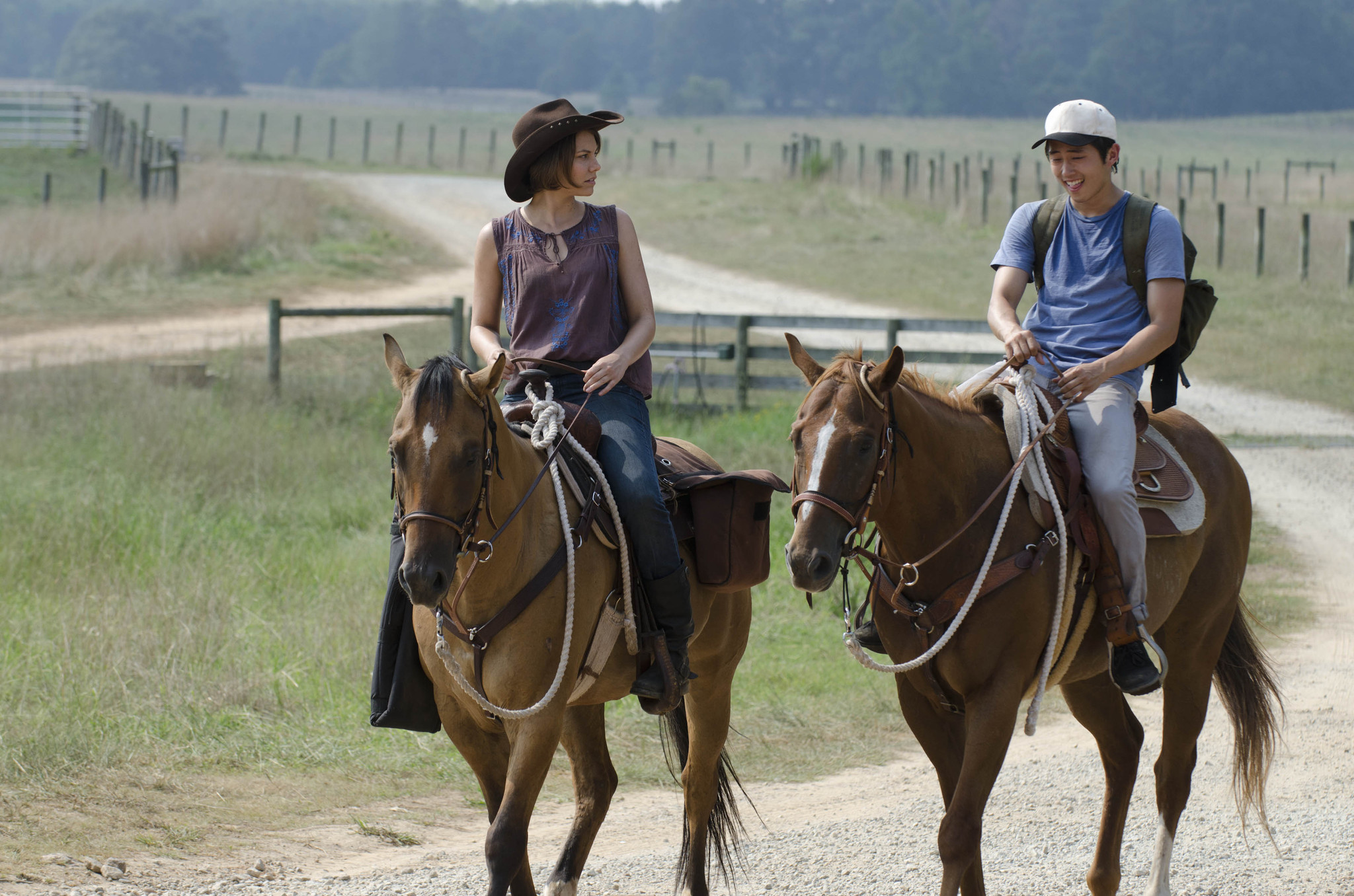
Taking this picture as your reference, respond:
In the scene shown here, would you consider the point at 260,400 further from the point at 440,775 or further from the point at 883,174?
the point at 883,174

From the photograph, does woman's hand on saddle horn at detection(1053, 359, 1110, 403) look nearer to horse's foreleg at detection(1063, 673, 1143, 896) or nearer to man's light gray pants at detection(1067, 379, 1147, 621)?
man's light gray pants at detection(1067, 379, 1147, 621)

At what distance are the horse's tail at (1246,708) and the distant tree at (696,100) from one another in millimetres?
123851

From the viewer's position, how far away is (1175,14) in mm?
128250

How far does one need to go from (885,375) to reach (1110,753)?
6.70 ft

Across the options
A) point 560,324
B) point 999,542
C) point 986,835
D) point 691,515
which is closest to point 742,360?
point 986,835

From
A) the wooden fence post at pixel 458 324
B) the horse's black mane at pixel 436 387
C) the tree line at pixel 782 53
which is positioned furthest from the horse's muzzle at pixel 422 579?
A: the tree line at pixel 782 53

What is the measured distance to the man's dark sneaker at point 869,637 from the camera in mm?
4711

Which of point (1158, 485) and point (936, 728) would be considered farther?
point (1158, 485)

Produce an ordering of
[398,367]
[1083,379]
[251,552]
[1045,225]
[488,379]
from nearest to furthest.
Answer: [488,379]
[398,367]
[1083,379]
[1045,225]
[251,552]

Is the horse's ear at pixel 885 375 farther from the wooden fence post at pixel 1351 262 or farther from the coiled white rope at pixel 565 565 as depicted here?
the wooden fence post at pixel 1351 262

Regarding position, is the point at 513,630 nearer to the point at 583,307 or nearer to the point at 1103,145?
the point at 583,307

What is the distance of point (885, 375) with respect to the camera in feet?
13.1

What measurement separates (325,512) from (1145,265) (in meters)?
7.56

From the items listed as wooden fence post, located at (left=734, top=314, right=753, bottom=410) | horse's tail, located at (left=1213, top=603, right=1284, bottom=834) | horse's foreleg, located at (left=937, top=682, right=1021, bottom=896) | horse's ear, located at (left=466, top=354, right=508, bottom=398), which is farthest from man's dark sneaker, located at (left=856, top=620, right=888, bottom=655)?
wooden fence post, located at (left=734, top=314, right=753, bottom=410)
